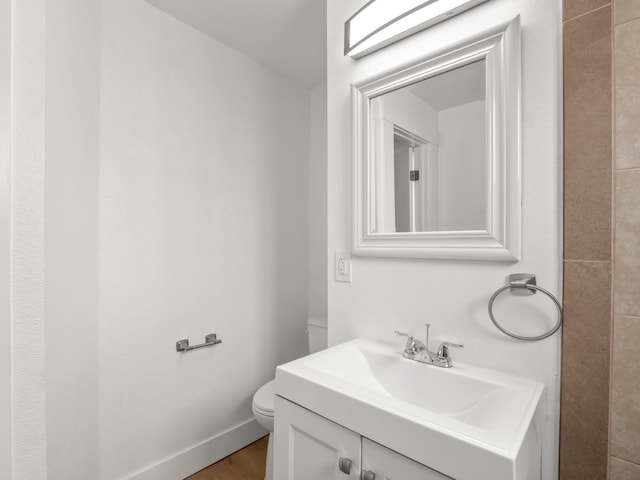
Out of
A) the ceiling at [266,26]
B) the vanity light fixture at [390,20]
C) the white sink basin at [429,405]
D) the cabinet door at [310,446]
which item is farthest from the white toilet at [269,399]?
the ceiling at [266,26]

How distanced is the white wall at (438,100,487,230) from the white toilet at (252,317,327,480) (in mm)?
1168

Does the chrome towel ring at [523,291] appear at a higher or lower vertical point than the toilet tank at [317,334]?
higher

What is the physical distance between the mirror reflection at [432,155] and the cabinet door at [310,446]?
665mm

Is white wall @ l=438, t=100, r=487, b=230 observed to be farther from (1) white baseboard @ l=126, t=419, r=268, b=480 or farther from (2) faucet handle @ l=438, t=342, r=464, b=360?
(1) white baseboard @ l=126, t=419, r=268, b=480

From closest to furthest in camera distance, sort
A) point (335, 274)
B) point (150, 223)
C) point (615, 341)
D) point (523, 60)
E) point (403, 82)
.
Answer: point (615, 341), point (523, 60), point (403, 82), point (335, 274), point (150, 223)

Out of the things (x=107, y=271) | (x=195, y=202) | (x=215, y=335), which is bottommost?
(x=215, y=335)

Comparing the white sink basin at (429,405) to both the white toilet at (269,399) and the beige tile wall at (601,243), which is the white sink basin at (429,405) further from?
the white toilet at (269,399)

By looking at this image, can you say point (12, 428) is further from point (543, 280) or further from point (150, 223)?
point (543, 280)

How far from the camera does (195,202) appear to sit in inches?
66.2

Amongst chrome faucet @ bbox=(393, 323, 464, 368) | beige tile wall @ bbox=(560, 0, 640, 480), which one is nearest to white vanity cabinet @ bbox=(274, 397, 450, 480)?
chrome faucet @ bbox=(393, 323, 464, 368)

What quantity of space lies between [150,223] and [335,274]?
3.12ft

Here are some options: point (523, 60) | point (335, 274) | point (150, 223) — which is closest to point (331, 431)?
point (335, 274)

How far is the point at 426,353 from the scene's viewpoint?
0.98 m

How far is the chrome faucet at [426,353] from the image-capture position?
3.10 feet
